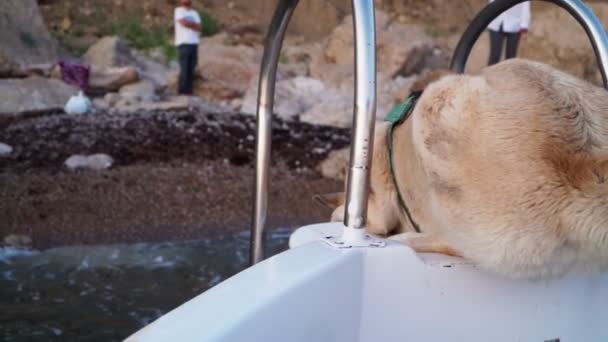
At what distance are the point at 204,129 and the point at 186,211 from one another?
2198 millimetres

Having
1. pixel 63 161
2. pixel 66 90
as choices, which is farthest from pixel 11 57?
pixel 63 161

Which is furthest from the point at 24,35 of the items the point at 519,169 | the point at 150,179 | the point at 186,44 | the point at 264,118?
the point at 519,169

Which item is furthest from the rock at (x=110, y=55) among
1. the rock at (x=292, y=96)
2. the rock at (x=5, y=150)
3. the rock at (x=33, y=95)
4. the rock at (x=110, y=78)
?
the rock at (x=5, y=150)

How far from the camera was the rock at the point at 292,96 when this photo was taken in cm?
869

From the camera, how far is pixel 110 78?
31.0 ft

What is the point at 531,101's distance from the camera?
134 cm

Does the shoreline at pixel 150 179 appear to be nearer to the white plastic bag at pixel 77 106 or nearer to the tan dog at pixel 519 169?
the white plastic bag at pixel 77 106

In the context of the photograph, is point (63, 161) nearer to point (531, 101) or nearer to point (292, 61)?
point (531, 101)

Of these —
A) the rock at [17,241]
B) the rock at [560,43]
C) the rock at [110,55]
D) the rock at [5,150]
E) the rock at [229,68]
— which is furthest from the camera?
the rock at [560,43]

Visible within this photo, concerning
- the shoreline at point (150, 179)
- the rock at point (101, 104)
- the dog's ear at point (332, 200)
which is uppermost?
the dog's ear at point (332, 200)

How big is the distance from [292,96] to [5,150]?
156 inches

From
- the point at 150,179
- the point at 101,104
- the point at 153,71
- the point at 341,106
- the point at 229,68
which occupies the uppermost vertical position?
the point at 229,68

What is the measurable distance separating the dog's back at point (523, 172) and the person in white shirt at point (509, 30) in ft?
24.0

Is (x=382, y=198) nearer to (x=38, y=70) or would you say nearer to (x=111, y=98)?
(x=111, y=98)
